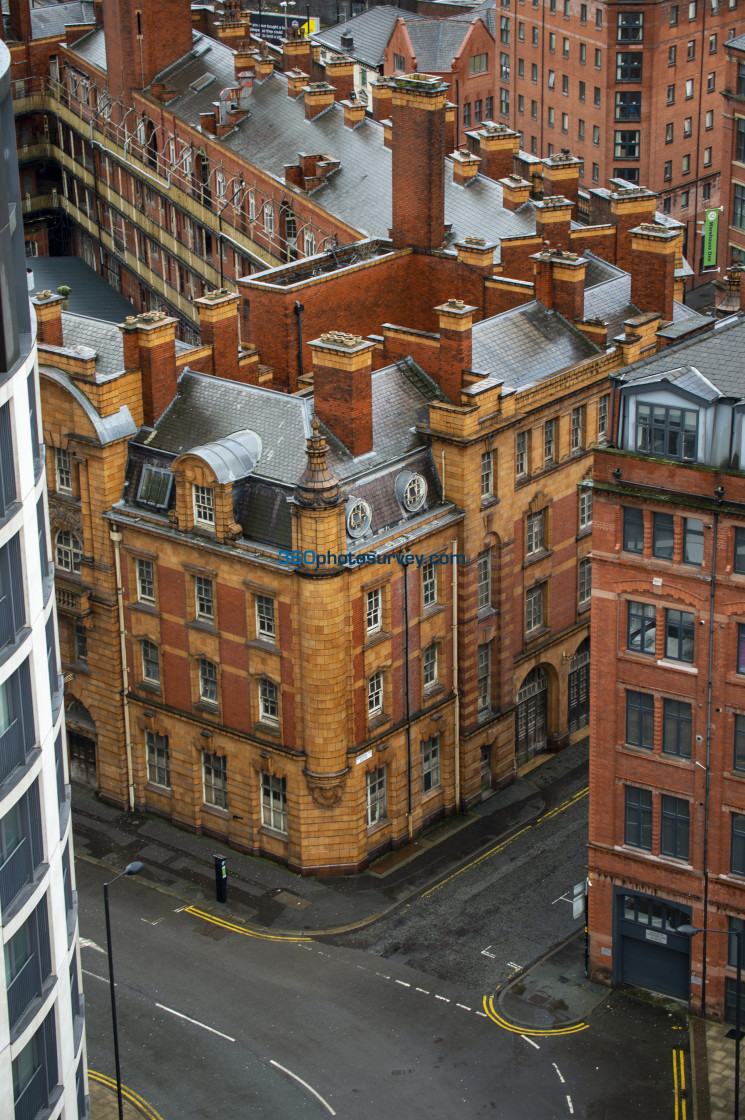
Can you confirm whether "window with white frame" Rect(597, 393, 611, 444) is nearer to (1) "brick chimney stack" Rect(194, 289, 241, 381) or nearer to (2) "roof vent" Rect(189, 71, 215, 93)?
(1) "brick chimney stack" Rect(194, 289, 241, 381)

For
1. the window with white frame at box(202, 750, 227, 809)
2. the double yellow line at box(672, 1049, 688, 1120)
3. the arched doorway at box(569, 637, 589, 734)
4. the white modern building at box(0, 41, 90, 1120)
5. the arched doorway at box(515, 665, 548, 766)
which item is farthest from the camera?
the arched doorway at box(569, 637, 589, 734)

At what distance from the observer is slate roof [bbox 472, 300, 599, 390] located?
79188mm

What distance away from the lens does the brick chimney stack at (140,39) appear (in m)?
119

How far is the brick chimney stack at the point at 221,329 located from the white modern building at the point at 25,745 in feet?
109

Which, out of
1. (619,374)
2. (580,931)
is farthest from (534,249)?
(580,931)

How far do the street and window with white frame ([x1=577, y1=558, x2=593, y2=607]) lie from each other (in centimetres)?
1349

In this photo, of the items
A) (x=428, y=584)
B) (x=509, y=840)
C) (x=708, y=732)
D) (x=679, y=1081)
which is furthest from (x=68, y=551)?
(x=679, y=1081)

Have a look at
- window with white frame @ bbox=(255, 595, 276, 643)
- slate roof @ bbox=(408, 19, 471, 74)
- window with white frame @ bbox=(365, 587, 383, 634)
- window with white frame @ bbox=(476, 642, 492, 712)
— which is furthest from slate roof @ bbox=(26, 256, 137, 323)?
window with white frame @ bbox=(365, 587, 383, 634)

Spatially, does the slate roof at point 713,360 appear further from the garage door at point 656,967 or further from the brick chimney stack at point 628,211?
the brick chimney stack at point 628,211

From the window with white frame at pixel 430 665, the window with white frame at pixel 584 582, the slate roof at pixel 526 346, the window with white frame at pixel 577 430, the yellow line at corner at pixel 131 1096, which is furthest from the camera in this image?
the window with white frame at pixel 584 582

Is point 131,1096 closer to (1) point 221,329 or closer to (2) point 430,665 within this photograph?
(2) point 430,665

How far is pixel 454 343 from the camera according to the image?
2980 inches

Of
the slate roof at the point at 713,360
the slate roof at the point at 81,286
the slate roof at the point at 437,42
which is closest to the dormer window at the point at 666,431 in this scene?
the slate roof at the point at 713,360

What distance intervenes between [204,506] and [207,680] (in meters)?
7.58
